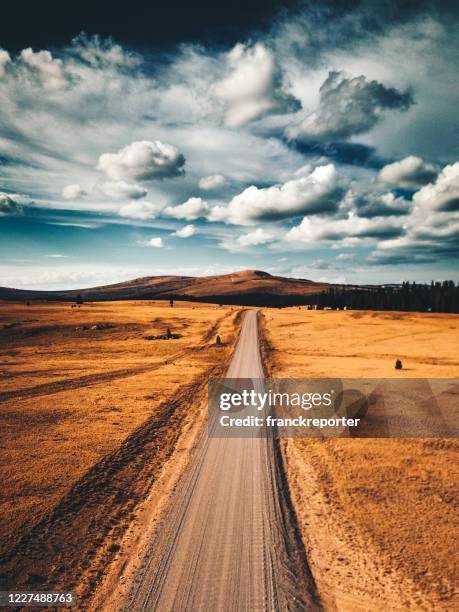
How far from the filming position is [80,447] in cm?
1482

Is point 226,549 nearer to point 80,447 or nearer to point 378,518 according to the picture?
point 378,518

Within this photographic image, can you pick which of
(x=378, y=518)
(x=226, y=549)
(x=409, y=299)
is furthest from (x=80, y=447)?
(x=409, y=299)

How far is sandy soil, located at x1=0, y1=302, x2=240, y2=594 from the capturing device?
893cm

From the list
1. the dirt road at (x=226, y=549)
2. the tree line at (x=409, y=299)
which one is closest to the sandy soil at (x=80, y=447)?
the dirt road at (x=226, y=549)

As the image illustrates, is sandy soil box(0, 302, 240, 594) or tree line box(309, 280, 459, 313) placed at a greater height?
tree line box(309, 280, 459, 313)

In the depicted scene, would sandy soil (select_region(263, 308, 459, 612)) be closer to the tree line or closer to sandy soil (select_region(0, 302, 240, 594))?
sandy soil (select_region(0, 302, 240, 594))

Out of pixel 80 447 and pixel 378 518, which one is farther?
pixel 80 447

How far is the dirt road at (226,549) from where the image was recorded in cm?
750

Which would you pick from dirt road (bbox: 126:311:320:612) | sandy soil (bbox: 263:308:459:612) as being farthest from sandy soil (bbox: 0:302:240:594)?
sandy soil (bbox: 263:308:459:612)

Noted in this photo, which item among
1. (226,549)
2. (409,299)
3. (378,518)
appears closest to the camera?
(226,549)

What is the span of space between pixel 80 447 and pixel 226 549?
30.7 feet

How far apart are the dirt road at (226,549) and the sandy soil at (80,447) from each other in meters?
1.55

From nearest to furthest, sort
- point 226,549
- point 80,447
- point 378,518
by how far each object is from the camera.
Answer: point 226,549 → point 378,518 → point 80,447

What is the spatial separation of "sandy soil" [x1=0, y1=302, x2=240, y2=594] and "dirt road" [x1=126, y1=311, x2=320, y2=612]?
1552 mm
